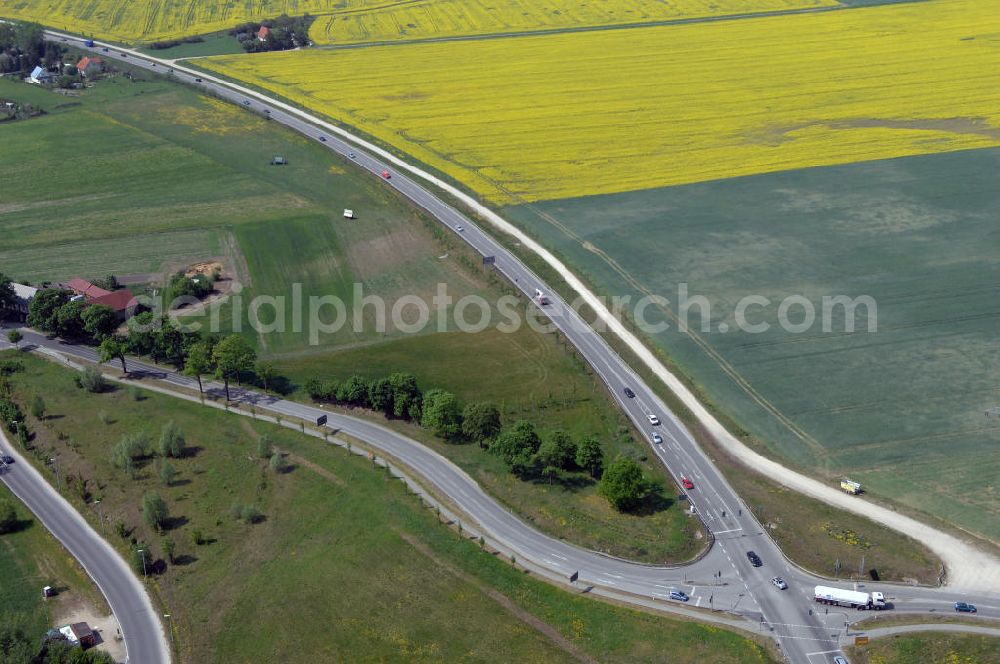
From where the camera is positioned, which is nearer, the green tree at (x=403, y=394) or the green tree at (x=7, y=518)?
the green tree at (x=7, y=518)

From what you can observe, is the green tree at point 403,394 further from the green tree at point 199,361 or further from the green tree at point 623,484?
the green tree at point 623,484

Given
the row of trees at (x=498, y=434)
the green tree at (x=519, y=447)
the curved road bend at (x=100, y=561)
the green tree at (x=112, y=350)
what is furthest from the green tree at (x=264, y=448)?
the green tree at (x=112, y=350)

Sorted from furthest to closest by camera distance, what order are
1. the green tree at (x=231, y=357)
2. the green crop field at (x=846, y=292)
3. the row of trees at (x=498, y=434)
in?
the green tree at (x=231, y=357), the green crop field at (x=846, y=292), the row of trees at (x=498, y=434)

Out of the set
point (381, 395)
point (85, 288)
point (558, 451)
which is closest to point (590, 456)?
point (558, 451)

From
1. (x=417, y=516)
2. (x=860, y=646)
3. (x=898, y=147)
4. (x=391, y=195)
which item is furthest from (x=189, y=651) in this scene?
(x=898, y=147)

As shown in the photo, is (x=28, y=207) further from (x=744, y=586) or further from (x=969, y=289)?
(x=969, y=289)
